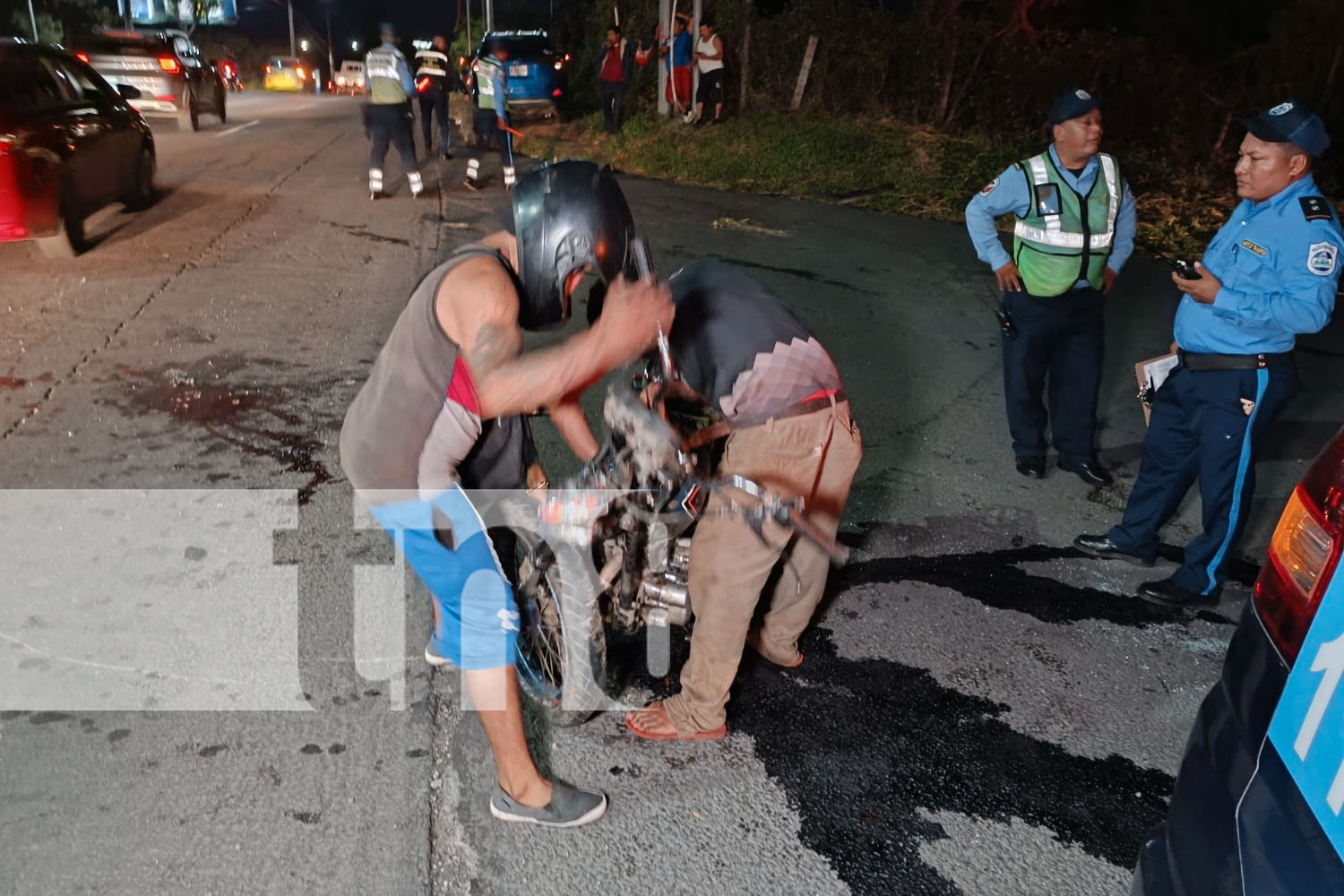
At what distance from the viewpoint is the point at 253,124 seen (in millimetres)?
18906

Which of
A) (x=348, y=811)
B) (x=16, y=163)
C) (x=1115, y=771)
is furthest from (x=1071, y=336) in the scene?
(x=16, y=163)

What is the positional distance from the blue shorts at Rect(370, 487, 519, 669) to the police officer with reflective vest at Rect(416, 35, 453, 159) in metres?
11.5

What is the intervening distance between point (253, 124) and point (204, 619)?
1818 cm

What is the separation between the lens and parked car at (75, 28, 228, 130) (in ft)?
55.7

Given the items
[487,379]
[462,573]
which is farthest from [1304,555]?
[462,573]

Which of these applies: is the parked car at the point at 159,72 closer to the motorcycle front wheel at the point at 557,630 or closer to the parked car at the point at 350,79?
the motorcycle front wheel at the point at 557,630

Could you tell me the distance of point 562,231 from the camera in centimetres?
217

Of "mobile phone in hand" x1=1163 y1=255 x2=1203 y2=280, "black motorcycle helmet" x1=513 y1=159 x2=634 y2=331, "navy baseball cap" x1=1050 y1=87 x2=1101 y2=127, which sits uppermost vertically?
"navy baseball cap" x1=1050 y1=87 x2=1101 y2=127

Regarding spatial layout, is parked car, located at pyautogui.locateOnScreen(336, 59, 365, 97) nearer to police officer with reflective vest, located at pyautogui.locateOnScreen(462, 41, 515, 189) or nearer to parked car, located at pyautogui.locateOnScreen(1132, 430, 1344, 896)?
police officer with reflective vest, located at pyautogui.locateOnScreen(462, 41, 515, 189)

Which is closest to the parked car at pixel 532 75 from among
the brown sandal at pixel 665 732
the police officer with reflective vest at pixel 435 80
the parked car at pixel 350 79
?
the police officer with reflective vest at pixel 435 80

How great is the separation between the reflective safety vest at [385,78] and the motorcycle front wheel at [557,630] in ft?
29.1

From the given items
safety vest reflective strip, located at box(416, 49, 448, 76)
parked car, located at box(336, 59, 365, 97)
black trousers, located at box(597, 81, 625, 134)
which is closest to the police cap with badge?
safety vest reflective strip, located at box(416, 49, 448, 76)

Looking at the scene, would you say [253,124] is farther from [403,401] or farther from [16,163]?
[403,401]

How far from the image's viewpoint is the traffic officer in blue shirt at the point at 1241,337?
3.46 metres
